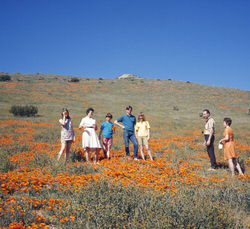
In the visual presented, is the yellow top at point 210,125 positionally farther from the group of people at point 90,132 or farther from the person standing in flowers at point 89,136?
the person standing in flowers at point 89,136

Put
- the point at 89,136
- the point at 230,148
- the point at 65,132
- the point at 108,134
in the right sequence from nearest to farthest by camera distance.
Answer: the point at 230,148 < the point at 65,132 < the point at 89,136 < the point at 108,134

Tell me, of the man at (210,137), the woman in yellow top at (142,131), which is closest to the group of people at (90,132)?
the woman in yellow top at (142,131)

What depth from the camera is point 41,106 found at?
29.6 metres

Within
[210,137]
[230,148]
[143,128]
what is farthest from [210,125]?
[143,128]

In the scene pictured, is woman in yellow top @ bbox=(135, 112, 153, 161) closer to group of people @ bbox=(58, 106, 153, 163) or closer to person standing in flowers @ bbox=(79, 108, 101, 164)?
group of people @ bbox=(58, 106, 153, 163)

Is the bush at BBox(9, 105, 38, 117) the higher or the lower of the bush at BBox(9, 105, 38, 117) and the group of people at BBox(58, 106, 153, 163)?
the higher

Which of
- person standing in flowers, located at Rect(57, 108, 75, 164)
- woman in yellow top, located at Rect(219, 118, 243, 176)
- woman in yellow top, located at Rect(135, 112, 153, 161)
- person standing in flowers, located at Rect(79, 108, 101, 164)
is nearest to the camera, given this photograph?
woman in yellow top, located at Rect(219, 118, 243, 176)

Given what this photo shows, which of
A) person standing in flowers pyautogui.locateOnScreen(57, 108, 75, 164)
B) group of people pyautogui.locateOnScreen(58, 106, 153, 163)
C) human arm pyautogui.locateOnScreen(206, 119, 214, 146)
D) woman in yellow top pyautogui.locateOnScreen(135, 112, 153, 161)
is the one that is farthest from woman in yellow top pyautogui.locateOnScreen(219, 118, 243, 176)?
person standing in flowers pyautogui.locateOnScreen(57, 108, 75, 164)

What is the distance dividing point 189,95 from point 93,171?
153 ft

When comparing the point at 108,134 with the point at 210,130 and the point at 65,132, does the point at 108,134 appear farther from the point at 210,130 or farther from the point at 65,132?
the point at 210,130

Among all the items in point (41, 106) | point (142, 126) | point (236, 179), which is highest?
point (41, 106)

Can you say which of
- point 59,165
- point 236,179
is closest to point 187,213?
point 236,179

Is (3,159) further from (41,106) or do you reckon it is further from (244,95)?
(244,95)

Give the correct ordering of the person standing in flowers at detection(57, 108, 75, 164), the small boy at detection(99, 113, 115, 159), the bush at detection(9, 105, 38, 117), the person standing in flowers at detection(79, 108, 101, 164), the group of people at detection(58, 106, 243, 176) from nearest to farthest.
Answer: the group of people at detection(58, 106, 243, 176) → the person standing in flowers at detection(57, 108, 75, 164) → the person standing in flowers at detection(79, 108, 101, 164) → the small boy at detection(99, 113, 115, 159) → the bush at detection(9, 105, 38, 117)
